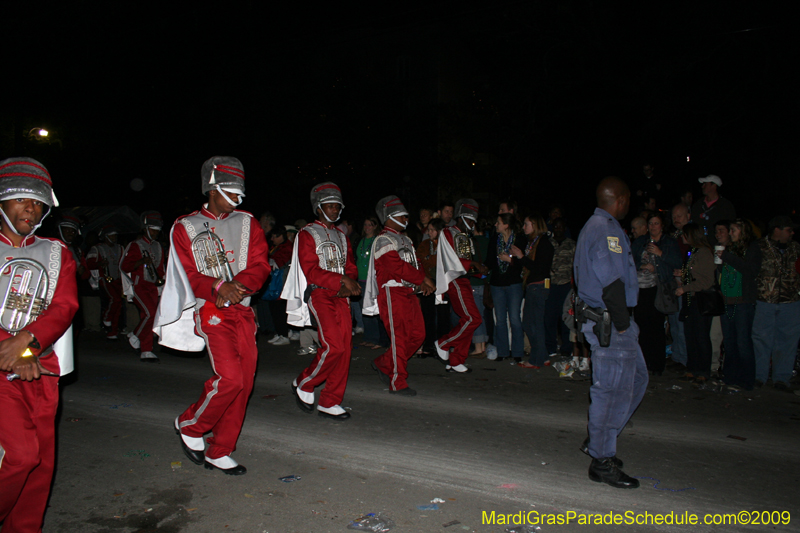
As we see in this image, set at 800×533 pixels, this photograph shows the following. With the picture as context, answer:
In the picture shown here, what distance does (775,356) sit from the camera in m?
7.46

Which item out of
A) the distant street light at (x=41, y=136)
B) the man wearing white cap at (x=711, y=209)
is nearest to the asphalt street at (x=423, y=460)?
the man wearing white cap at (x=711, y=209)

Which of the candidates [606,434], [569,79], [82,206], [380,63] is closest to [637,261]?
[606,434]

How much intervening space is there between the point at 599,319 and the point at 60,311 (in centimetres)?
354

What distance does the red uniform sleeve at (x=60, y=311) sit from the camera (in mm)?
3307

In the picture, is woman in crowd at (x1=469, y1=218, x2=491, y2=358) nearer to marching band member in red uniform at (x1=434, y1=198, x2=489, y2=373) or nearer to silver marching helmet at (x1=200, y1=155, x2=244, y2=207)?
marching band member in red uniform at (x1=434, y1=198, x2=489, y2=373)

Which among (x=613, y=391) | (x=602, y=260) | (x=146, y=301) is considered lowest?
(x=146, y=301)

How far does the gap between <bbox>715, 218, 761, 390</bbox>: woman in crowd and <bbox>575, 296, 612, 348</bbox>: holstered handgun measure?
12.8 feet

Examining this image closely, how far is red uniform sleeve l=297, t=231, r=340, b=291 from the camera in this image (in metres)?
5.99

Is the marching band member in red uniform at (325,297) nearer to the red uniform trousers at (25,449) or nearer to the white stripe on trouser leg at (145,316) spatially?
the red uniform trousers at (25,449)

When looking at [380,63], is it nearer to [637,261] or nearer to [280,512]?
[637,261]

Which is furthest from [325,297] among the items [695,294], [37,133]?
[37,133]

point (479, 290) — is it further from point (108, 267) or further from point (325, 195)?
point (108, 267)

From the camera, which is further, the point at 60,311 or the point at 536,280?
the point at 536,280

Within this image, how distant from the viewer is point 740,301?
24.6ft
